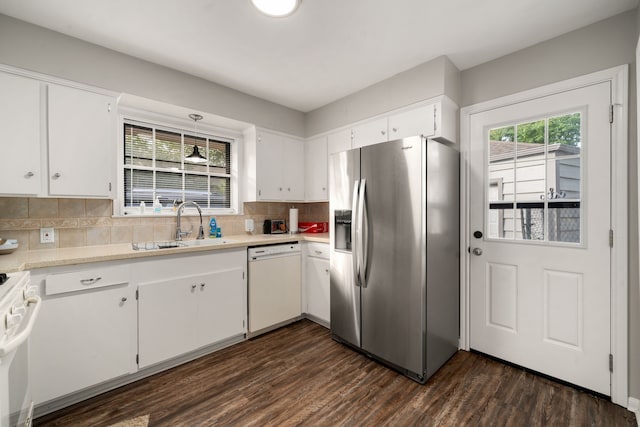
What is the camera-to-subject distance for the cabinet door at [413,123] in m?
2.37

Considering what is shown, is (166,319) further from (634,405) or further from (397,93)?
(634,405)

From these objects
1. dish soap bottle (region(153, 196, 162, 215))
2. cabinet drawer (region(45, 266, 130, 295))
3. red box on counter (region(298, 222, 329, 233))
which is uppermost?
dish soap bottle (region(153, 196, 162, 215))

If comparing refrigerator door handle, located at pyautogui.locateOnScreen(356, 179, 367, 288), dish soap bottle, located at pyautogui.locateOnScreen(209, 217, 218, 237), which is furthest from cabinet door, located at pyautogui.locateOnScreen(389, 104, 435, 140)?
dish soap bottle, located at pyautogui.locateOnScreen(209, 217, 218, 237)

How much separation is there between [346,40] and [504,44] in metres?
Result: 1.23

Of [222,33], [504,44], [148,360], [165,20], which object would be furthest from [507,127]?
[148,360]

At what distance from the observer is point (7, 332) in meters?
1.05

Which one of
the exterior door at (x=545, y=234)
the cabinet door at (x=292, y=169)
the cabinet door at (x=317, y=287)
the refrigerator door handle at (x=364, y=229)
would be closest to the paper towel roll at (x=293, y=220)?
the cabinet door at (x=292, y=169)

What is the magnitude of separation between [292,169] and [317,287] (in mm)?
1502

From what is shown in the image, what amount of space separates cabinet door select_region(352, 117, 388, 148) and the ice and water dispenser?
0.84 metres

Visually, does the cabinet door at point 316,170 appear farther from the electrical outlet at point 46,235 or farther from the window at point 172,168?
the electrical outlet at point 46,235

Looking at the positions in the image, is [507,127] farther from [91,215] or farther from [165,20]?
[91,215]

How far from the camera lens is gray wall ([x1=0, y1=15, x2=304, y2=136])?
1.86 m

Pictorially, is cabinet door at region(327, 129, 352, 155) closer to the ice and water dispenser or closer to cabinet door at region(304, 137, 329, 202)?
cabinet door at region(304, 137, 329, 202)

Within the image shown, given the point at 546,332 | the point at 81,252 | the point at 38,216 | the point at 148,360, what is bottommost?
the point at 148,360
